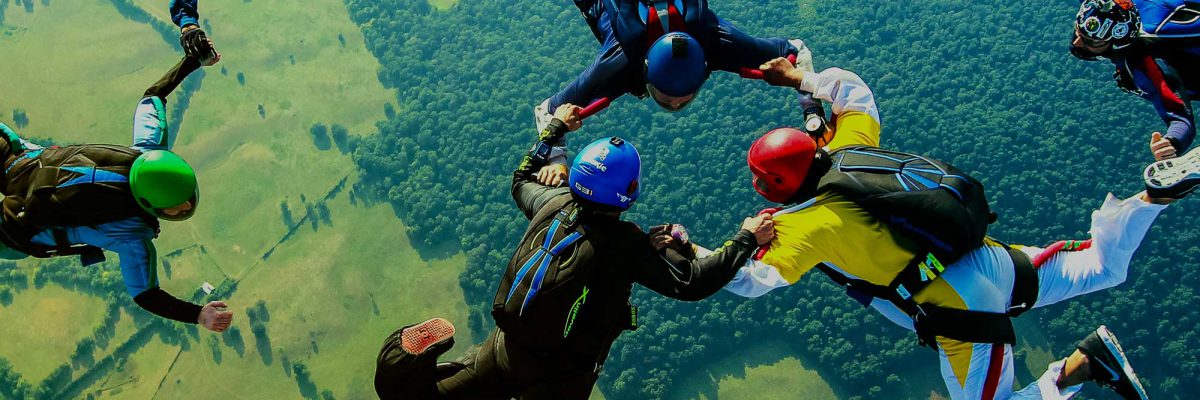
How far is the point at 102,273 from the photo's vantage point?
64.1 metres

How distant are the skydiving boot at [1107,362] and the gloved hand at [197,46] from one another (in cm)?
1023

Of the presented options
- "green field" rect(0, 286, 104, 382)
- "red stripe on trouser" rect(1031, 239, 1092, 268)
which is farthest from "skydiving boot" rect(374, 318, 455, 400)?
"green field" rect(0, 286, 104, 382)

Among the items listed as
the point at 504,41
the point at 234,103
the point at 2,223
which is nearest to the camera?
the point at 2,223

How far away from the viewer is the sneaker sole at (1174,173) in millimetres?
8766

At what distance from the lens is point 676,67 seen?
9.85m

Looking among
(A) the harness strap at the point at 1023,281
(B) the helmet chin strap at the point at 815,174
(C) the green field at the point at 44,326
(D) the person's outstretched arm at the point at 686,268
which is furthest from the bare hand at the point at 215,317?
(C) the green field at the point at 44,326

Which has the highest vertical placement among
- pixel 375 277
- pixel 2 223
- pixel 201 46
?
pixel 201 46

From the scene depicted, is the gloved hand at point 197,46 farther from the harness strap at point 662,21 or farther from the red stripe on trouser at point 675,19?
the red stripe on trouser at point 675,19

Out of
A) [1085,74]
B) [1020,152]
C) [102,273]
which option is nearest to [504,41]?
[102,273]

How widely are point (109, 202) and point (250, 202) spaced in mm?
64267

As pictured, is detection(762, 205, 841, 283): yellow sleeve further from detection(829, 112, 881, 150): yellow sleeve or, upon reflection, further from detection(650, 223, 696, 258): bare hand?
detection(829, 112, 881, 150): yellow sleeve

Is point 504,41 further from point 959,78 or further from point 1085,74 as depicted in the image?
point 1085,74

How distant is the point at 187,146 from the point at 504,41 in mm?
29259

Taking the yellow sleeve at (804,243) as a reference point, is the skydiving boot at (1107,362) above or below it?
below
